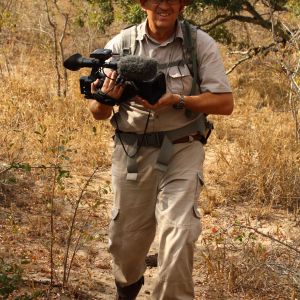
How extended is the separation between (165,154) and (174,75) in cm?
36

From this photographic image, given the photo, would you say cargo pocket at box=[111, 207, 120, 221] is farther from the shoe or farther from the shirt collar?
the shirt collar

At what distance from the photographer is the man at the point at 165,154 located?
9.79 ft

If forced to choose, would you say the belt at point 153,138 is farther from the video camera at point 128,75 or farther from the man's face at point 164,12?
the man's face at point 164,12

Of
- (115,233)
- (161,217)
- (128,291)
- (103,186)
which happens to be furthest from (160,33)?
(103,186)

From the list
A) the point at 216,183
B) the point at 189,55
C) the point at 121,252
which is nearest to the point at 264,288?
the point at 121,252

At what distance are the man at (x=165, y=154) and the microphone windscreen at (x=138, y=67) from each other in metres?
0.11

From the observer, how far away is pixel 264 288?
3734 mm

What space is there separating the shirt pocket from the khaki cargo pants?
26cm

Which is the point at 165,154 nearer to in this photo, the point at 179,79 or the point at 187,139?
the point at 187,139

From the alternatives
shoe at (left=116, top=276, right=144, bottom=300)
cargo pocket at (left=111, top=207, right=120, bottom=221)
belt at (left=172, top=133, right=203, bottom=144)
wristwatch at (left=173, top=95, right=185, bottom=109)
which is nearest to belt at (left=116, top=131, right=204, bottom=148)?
Result: belt at (left=172, top=133, right=203, bottom=144)

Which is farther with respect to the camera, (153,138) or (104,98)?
(153,138)

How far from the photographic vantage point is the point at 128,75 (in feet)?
9.57

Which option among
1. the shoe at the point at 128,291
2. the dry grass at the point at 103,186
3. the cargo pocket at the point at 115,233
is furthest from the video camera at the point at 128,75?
the shoe at the point at 128,291

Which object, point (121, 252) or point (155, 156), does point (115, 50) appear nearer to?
point (155, 156)
